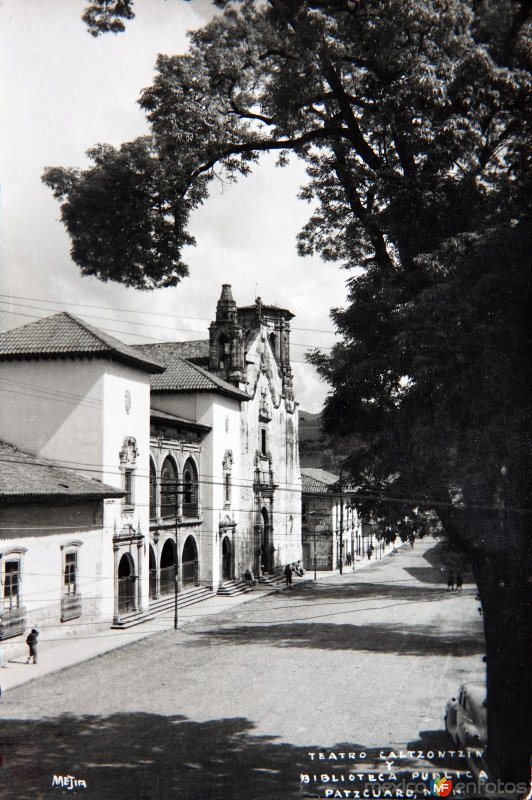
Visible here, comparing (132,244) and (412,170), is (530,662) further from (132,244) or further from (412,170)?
(132,244)

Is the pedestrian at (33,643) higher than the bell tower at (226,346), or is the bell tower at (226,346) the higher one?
the bell tower at (226,346)

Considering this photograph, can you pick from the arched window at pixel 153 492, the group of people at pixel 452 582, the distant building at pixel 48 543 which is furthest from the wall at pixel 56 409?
the group of people at pixel 452 582

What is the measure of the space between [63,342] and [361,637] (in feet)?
48.7

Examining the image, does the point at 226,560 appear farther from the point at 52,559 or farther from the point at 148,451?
the point at 52,559

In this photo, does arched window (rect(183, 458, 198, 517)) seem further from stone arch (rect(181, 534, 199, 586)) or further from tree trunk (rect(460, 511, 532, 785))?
tree trunk (rect(460, 511, 532, 785))

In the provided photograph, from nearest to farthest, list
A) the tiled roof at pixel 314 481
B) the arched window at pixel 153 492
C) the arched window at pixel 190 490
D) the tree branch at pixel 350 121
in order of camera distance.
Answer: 1. the tree branch at pixel 350 121
2. the arched window at pixel 153 492
3. the arched window at pixel 190 490
4. the tiled roof at pixel 314 481

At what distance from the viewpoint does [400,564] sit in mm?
59531

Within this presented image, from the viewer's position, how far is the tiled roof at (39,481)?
2192cm

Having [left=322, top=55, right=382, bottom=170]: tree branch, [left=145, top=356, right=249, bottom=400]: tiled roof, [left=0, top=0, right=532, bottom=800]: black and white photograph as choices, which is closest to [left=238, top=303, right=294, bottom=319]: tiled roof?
[left=145, top=356, right=249, bottom=400]: tiled roof

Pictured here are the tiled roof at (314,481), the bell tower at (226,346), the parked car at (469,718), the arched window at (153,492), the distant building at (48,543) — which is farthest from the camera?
the tiled roof at (314,481)

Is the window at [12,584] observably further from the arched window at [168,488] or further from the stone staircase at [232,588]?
the stone staircase at [232,588]

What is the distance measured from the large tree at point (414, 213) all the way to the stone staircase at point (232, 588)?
92.4 ft

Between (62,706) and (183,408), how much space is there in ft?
73.1

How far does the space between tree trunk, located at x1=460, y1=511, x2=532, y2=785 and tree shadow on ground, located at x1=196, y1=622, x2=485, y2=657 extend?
13689mm
